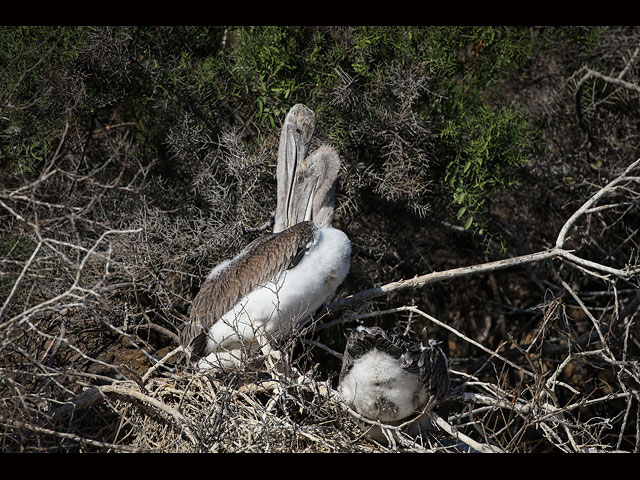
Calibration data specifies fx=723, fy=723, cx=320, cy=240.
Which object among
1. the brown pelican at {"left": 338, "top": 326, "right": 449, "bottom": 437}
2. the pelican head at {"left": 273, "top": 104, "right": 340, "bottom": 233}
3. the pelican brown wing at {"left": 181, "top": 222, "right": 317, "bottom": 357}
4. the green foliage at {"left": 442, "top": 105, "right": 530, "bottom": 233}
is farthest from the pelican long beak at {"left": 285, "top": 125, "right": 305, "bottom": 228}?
the brown pelican at {"left": 338, "top": 326, "right": 449, "bottom": 437}

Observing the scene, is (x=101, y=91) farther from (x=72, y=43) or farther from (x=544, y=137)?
(x=544, y=137)

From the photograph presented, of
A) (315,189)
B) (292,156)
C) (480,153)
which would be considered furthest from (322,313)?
(480,153)

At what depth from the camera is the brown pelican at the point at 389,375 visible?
417cm

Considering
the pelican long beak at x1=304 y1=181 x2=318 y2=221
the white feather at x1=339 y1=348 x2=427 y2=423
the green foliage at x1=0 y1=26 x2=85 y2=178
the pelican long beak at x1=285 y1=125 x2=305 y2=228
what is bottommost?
the white feather at x1=339 y1=348 x2=427 y2=423

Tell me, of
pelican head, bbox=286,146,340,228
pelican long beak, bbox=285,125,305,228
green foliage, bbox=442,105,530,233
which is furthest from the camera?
green foliage, bbox=442,105,530,233

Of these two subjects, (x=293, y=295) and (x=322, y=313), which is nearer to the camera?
(x=293, y=295)

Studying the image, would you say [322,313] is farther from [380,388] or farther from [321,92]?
[321,92]

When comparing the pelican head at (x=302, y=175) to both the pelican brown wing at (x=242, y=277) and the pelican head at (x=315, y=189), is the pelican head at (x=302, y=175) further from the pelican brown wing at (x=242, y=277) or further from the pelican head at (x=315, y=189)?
the pelican brown wing at (x=242, y=277)

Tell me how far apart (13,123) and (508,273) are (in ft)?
16.4

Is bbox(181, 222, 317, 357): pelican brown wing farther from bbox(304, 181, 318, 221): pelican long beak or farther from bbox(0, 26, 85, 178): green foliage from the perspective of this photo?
bbox(0, 26, 85, 178): green foliage

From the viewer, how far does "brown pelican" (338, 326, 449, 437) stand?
417 cm

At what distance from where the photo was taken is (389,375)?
13.9 feet

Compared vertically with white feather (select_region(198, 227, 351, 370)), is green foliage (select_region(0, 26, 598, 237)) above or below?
above

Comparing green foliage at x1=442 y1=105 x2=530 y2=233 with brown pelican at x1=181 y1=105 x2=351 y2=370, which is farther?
green foliage at x1=442 y1=105 x2=530 y2=233
